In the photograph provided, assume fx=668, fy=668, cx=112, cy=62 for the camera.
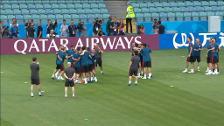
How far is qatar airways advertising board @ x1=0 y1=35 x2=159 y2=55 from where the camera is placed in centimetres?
4303

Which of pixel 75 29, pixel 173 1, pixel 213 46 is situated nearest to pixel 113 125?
pixel 213 46

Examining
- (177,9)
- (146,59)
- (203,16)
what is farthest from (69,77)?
(203,16)

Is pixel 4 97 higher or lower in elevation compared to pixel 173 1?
lower

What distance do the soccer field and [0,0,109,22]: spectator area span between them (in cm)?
1127

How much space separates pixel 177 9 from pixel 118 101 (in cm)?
2632

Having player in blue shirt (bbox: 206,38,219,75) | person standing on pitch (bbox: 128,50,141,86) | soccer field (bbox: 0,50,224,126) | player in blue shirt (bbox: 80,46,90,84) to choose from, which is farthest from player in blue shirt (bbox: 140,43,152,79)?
player in blue shirt (bbox: 206,38,219,75)

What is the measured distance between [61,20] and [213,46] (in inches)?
659

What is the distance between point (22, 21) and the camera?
4866 cm

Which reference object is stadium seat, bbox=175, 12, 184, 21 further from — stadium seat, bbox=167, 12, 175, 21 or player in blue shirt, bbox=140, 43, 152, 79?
player in blue shirt, bbox=140, 43, 152, 79

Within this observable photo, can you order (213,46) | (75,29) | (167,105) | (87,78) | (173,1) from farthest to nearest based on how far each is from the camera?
(173,1), (75,29), (213,46), (87,78), (167,105)

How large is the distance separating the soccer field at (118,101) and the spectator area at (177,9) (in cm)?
1441

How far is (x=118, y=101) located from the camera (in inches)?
1133

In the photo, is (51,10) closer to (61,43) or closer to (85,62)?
(61,43)

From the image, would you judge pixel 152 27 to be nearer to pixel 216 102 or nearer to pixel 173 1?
pixel 173 1
